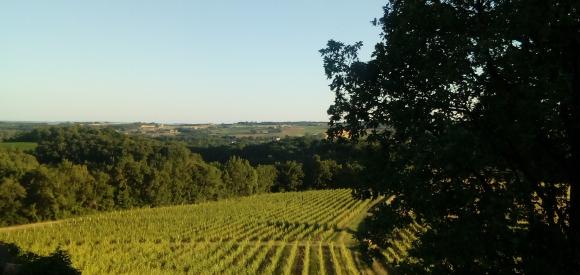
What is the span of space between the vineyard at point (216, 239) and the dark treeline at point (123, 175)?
5.20 meters

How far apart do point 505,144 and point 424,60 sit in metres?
2.49

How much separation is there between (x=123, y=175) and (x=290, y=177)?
45.5 metres

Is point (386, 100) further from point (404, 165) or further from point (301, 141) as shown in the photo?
point (301, 141)

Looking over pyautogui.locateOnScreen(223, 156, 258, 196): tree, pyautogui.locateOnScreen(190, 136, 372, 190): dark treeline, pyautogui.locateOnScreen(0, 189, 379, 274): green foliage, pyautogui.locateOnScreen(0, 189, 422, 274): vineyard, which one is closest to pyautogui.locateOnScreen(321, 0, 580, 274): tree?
pyautogui.locateOnScreen(0, 189, 379, 274): green foliage

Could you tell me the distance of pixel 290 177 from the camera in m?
122

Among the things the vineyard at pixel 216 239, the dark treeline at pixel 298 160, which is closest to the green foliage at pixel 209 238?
the vineyard at pixel 216 239

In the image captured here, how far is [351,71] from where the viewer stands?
37.1 ft

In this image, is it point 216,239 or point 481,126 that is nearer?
point 481,126

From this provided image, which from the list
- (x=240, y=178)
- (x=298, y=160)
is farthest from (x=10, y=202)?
(x=298, y=160)

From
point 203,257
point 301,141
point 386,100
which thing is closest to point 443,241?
point 386,100

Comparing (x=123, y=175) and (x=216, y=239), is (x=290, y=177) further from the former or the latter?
(x=216, y=239)

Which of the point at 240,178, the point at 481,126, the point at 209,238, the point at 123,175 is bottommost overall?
the point at 209,238

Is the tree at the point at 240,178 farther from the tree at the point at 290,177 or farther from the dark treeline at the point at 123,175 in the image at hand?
the tree at the point at 290,177

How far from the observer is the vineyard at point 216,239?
38031 millimetres
